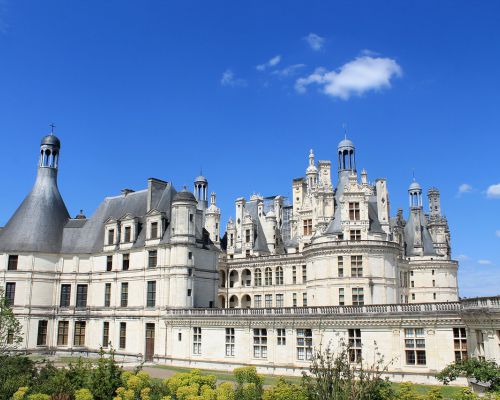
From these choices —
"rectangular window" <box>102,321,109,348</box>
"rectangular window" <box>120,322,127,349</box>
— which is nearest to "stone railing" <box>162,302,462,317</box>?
"rectangular window" <box>120,322,127,349</box>

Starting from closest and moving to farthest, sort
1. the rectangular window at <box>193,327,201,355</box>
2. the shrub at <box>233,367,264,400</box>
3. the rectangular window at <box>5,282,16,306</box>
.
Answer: the shrub at <box>233,367,264,400</box>
the rectangular window at <box>193,327,201,355</box>
the rectangular window at <box>5,282,16,306</box>

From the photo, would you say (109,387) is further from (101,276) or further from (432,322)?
(101,276)

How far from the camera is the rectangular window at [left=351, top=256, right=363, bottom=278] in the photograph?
42.0m

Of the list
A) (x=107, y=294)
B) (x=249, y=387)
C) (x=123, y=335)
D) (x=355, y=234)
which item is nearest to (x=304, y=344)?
(x=249, y=387)

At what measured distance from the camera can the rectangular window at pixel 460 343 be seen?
25.8 meters

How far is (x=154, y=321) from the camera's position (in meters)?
40.1

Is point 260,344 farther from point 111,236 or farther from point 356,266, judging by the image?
point 111,236

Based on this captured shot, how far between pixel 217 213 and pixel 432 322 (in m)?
39.7

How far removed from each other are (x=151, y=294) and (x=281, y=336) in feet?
43.4

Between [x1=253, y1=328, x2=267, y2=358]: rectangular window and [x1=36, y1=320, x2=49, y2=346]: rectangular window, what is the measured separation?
2104 centimetres

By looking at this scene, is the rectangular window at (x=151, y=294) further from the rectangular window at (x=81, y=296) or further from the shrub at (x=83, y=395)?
the shrub at (x=83, y=395)

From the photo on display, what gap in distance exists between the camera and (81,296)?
45.8 m

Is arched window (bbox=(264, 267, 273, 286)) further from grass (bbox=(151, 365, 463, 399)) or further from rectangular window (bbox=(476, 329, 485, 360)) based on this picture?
rectangular window (bbox=(476, 329, 485, 360))

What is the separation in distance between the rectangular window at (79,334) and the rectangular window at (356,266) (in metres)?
23.1
